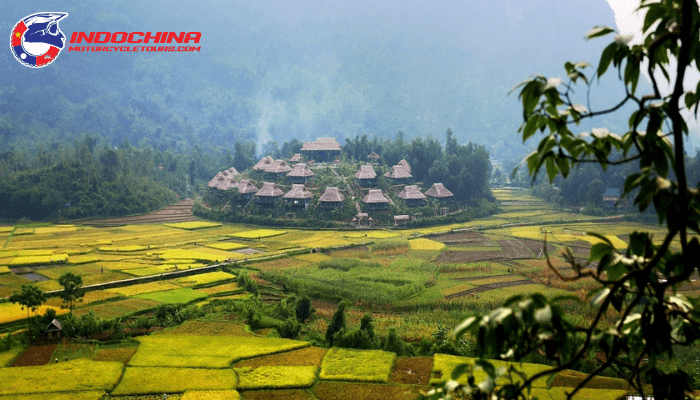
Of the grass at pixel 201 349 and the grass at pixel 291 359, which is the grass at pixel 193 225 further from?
the grass at pixel 291 359

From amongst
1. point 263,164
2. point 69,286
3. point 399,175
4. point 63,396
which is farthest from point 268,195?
point 63,396

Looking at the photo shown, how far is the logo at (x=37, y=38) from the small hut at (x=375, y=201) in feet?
108

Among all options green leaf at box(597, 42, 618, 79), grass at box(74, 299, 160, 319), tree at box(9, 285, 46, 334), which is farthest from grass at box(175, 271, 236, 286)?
green leaf at box(597, 42, 618, 79)

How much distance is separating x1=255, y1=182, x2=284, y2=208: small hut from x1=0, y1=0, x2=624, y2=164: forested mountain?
63464mm

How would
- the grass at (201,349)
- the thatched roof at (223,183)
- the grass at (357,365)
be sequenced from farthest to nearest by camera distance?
Result: 1. the thatched roof at (223,183)
2. the grass at (201,349)
3. the grass at (357,365)

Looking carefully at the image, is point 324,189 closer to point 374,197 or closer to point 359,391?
point 374,197

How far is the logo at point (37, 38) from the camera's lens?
5384 cm

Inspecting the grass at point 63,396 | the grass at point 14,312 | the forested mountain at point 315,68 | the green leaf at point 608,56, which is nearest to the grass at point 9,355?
the grass at point 14,312

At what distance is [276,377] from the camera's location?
13.3 meters

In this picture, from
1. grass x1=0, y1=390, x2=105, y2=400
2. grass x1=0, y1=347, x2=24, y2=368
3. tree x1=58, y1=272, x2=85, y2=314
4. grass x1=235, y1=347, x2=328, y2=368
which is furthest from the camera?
tree x1=58, y1=272, x2=85, y2=314

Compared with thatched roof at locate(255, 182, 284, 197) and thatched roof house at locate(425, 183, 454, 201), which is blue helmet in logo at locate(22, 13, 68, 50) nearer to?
thatched roof at locate(255, 182, 284, 197)

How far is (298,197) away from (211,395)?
1034 inches

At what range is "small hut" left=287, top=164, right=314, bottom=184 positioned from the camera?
4225 cm

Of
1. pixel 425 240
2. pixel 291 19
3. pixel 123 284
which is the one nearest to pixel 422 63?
Result: pixel 291 19
